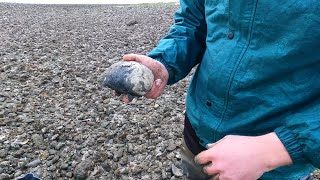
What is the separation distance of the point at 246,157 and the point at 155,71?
821 millimetres

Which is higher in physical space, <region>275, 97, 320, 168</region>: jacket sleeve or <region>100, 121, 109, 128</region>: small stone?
<region>275, 97, 320, 168</region>: jacket sleeve

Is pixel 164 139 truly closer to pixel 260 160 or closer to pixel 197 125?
pixel 197 125

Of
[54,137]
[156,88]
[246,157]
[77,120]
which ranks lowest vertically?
[77,120]

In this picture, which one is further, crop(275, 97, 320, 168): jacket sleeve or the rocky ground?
the rocky ground

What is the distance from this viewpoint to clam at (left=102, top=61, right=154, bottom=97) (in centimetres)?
184

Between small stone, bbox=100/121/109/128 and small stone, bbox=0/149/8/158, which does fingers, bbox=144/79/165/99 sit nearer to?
small stone, bbox=0/149/8/158

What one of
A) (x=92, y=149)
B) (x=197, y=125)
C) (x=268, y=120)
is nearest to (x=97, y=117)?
(x=92, y=149)

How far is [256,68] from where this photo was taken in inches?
61.0

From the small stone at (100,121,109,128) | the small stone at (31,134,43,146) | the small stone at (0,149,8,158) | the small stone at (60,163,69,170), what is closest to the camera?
the small stone at (60,163,69,170)

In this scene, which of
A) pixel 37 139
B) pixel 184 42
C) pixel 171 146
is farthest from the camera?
pixel 37 139

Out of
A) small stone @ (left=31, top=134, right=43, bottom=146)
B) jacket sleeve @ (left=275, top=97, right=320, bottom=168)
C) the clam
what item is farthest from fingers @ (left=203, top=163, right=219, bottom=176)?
small stone @ (left=31, top=134, right=43, bottom=146)

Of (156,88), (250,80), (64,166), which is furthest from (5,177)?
(250,80)

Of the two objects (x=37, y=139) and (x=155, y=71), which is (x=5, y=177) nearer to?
(x=37, y=139)

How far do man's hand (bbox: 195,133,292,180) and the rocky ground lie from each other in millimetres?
2712
